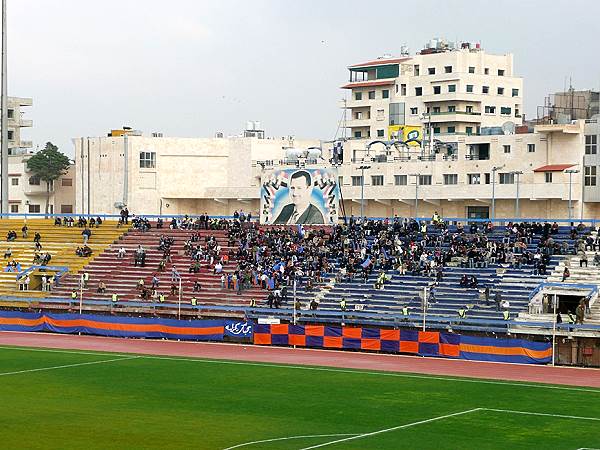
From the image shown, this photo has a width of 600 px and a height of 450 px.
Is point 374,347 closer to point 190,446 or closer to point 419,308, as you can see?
point 419,308

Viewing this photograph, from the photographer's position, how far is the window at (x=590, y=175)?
8381cm

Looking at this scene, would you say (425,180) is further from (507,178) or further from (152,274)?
(152,274)


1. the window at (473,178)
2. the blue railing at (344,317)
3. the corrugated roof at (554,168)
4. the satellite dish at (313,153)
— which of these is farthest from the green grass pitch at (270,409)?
the satellite dish at (313,153)

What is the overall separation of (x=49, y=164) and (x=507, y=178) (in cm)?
5041

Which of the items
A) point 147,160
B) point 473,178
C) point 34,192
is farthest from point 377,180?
point 34,192

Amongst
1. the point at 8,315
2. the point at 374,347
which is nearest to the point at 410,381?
the point at 374,347

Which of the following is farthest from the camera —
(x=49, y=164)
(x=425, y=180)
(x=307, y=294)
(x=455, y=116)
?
(x=455, y=116)

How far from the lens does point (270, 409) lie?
3581 cm

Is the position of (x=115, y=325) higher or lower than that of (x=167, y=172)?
lower

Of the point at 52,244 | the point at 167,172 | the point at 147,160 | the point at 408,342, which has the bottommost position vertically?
the point at 408,342

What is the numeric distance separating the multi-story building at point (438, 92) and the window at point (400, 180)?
28.2 meters

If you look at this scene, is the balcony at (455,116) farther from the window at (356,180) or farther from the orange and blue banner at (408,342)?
the orange and blue banner at (408,342)

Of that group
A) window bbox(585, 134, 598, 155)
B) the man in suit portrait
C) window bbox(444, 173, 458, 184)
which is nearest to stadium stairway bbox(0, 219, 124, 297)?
the man in suit portrait

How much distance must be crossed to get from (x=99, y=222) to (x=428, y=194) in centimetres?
2846
